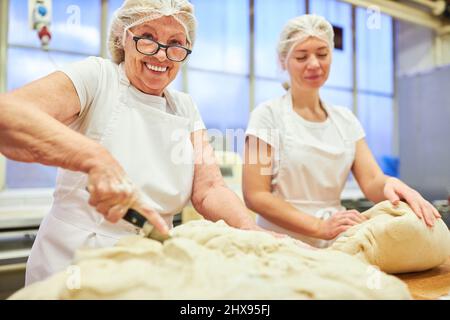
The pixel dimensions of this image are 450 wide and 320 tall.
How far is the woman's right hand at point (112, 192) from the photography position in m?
0.74

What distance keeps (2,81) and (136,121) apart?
1.75 meters

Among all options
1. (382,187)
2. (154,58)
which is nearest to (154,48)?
(154,58)

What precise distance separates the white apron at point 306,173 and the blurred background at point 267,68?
0.20 metres

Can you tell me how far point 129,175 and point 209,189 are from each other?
30cm

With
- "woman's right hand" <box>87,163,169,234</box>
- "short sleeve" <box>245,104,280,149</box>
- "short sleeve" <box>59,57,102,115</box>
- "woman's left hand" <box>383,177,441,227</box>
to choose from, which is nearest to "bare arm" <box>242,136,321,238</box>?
"short sleeve" <box>245,104,280,149</box>

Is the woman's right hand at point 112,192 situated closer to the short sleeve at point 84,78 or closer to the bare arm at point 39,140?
the bare arm at point 39,140

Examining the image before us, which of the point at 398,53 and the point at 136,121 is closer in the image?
the point at 136,121

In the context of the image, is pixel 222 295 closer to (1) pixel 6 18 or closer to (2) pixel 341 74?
(1) pixel 6 18

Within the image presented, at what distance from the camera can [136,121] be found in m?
1.07

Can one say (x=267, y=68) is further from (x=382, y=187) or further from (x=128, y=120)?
(x=128, y=120)

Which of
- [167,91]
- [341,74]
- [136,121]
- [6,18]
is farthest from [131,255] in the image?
[341,74]

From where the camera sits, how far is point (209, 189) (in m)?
1.25

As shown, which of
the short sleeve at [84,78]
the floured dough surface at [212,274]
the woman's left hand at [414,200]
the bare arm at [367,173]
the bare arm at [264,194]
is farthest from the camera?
the bare arm at [367,173]

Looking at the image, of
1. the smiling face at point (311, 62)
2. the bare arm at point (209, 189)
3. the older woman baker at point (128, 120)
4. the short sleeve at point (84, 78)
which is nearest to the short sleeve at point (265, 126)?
the smiling face at point (311, 62)
